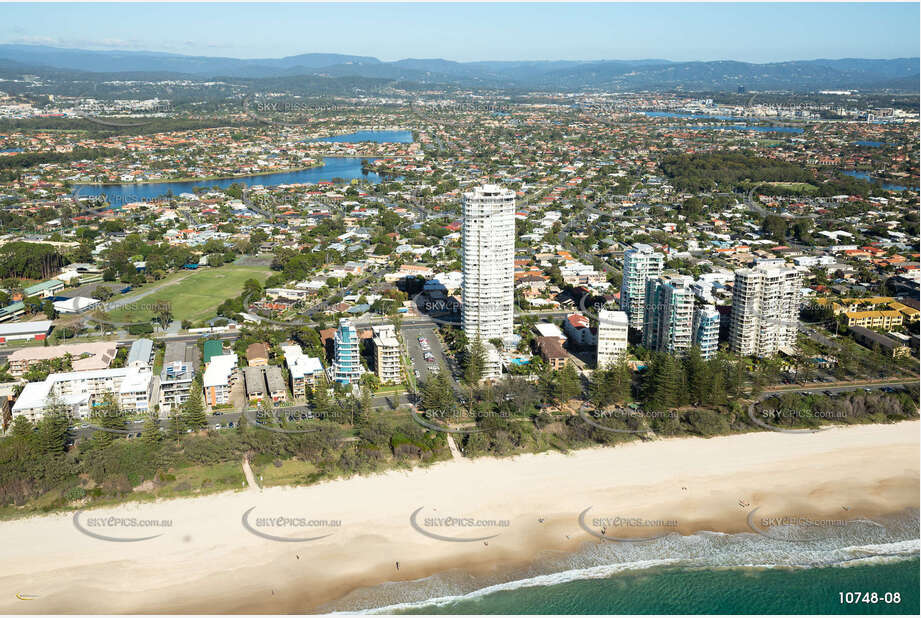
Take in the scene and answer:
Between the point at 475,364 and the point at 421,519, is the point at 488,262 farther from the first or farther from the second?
the point at 421,519

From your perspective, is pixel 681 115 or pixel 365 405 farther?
pixel 681 115

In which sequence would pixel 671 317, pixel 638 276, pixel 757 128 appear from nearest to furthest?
pixel 671 317 → pixel 638 276 → pixel 757 128

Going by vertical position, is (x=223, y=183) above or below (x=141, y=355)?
above

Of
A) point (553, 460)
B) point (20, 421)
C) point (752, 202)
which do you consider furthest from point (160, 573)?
point (752, 202)

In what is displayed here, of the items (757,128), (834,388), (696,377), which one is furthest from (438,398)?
(757,128)

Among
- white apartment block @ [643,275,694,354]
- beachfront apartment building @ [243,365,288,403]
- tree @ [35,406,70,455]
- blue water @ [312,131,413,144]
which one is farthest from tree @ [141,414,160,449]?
blue water @ [312,131,413,144]

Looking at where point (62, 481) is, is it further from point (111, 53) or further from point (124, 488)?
point (111, 53)

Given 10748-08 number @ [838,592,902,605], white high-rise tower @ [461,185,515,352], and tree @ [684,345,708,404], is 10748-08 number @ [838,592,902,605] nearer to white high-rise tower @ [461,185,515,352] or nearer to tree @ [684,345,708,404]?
tree @ [684,345,708,404]
